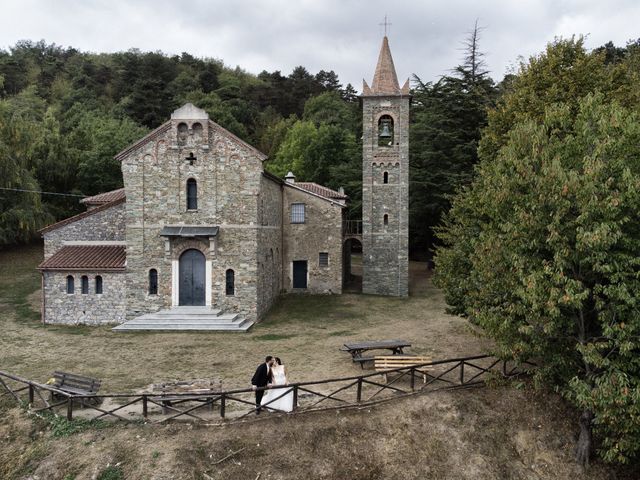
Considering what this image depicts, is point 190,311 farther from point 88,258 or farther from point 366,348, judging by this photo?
point 366,348

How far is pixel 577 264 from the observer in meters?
10.1

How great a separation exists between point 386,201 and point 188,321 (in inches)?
596

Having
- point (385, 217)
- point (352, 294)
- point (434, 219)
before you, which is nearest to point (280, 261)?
point (352, 294)

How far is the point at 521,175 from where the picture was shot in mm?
10430

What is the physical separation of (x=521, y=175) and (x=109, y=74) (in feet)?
240

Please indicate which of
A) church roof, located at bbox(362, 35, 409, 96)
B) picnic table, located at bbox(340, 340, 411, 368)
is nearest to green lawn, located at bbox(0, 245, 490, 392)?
picnic table, located at bbox(340, 340, 411, 368)

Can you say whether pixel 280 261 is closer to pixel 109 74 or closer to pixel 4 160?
pixel 4 160

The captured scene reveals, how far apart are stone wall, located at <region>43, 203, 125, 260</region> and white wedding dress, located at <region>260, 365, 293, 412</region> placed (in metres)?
16.3

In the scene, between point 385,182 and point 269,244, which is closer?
point 269,244

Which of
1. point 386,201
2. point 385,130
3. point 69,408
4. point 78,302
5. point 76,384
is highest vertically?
point 385,130

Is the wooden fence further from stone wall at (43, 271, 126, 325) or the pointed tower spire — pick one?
the pointed tower spire

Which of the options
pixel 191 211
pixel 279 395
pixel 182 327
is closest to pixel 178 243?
pixel 191 211

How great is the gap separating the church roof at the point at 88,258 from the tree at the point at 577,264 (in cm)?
1787

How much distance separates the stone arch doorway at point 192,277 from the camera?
73.7ft
